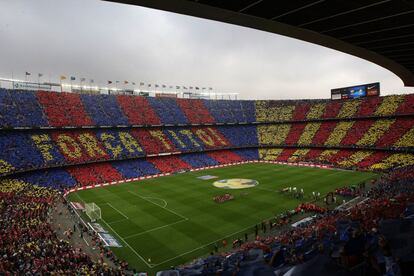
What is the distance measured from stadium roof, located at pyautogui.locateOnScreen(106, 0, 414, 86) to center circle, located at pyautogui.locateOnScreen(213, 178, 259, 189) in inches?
1514

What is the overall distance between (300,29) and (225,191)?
37.9 metres

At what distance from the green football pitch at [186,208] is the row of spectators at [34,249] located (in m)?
4.70

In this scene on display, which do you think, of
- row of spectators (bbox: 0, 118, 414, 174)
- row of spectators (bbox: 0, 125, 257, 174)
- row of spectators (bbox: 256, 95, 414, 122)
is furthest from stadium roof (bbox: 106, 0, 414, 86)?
row of spectators (bbox: 256, 95, 414, 122)

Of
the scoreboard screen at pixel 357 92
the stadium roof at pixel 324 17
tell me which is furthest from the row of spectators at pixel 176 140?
the stadium roof at pixel 324 17

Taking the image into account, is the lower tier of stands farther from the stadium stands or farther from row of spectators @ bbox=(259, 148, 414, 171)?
the stadium stands

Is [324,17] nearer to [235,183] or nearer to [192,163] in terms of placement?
[235,183]

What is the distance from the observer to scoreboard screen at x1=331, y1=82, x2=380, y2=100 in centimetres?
7869

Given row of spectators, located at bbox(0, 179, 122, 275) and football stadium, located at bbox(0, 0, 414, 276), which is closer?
football stadium, located at bbox(0, 0, 414, 276)

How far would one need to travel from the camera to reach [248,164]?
7106cm

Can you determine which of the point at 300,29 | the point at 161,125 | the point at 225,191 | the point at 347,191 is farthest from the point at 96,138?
the point at 300,29

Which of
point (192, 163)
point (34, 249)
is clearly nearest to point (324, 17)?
point (34, 249)

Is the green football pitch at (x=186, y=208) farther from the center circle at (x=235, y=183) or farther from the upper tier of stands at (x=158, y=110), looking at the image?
the upper tier of stands at (x=158, y=110)

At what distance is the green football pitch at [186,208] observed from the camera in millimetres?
26844

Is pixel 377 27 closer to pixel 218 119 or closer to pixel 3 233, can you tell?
pixel 3 233
